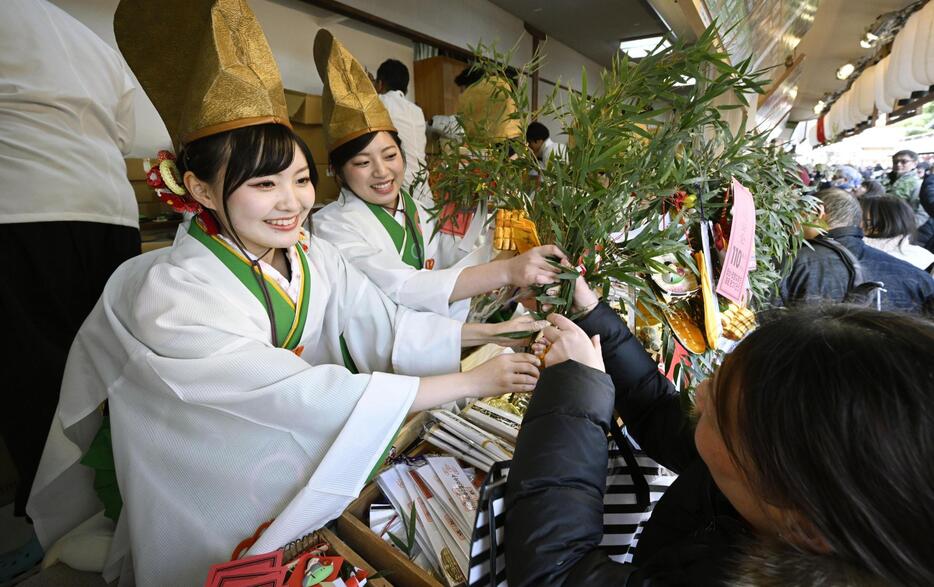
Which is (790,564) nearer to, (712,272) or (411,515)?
(411,515)

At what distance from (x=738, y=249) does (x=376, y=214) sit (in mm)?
1332

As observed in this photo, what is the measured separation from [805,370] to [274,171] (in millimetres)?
1168

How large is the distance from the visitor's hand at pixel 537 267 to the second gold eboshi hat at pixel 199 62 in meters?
0.75

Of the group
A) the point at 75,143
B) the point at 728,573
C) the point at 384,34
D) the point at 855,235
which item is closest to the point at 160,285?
the point at 75,143

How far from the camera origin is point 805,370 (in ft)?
1.59

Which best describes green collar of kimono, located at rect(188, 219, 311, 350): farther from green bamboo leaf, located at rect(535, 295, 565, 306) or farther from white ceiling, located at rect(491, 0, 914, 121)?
white ceiling, located at rect(491, 0, 914, 121)

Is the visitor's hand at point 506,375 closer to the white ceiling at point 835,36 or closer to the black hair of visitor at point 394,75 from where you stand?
the black hair of visitor at point 394,75

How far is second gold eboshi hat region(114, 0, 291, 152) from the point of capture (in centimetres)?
109

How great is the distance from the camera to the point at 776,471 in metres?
0.49

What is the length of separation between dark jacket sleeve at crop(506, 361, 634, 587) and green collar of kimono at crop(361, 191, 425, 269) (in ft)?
4.29

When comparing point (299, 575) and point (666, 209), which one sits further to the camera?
point (666, 209)

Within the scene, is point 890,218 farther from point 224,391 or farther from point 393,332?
point 224,391

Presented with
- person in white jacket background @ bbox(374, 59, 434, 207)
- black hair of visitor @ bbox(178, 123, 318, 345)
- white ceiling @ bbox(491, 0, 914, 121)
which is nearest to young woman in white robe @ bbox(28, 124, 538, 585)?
black hair of visitor @ bbox(178, 123, 318, 345)

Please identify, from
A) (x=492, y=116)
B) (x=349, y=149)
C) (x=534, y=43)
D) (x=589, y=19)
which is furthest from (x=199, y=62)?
(x=534, y=43)
